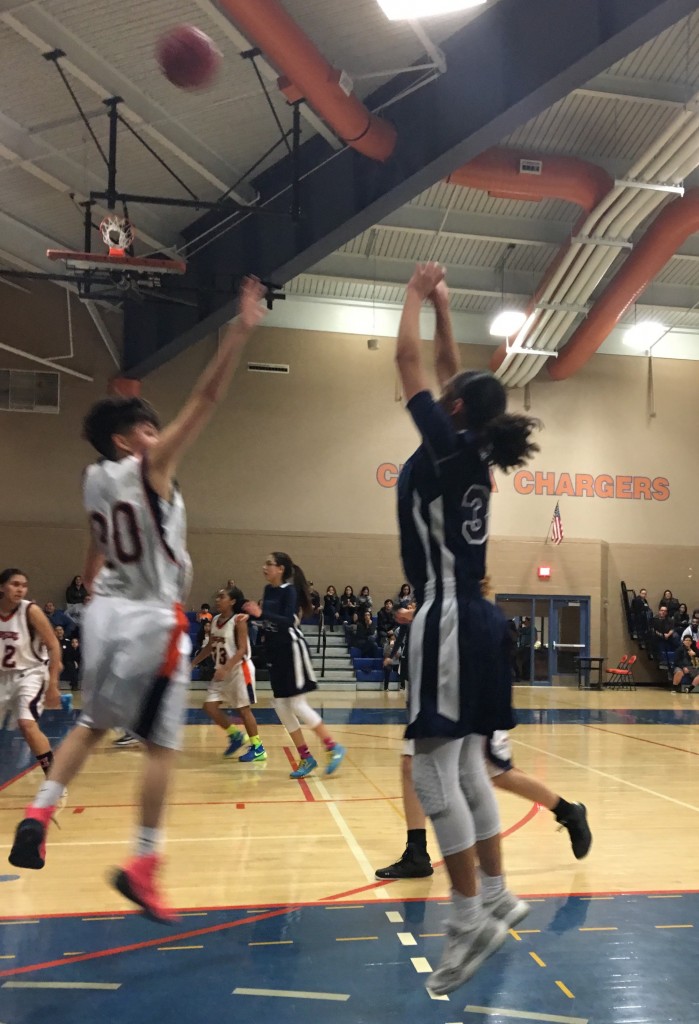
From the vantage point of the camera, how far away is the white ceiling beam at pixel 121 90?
32.4 feet

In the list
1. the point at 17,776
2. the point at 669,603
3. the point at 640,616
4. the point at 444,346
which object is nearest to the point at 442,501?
the point at 444,346

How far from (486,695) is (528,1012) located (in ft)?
4.21

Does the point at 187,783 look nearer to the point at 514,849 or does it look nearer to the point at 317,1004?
the point at 514,849

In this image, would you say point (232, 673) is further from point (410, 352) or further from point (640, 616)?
point (640, 616)

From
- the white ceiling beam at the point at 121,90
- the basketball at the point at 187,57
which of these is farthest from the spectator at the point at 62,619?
the basketball at the point at 187,57

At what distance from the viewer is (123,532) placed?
9.35ft

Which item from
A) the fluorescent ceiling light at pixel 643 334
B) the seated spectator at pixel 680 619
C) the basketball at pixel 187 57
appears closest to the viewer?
the basketball at pixel 187 57

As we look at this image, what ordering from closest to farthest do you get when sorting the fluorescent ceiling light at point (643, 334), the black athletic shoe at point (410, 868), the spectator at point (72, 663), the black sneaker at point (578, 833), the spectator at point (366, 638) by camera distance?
the black sneaker at point (578, 833), the black athletic shoe at point (410, 868), the spectator at point (72, 663), the spectator at point (366, 638), the fluorescent ceiling light at point (643, 334)

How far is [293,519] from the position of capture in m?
19.9

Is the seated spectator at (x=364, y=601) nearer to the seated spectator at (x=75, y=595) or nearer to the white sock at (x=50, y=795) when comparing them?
the seated spectator at (x=75, y=595)

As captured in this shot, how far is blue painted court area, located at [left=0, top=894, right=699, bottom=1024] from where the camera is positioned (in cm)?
304

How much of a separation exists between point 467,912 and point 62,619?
16.1 metres

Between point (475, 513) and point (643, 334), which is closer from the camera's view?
point (475, 513)

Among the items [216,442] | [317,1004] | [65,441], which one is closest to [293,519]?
[216,442]
